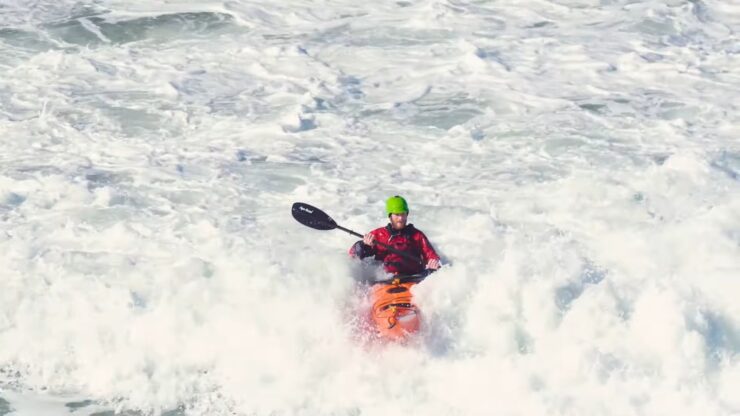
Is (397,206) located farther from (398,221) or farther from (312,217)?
(312,217)

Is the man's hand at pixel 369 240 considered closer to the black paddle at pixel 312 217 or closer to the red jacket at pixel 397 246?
the red jacket at pixel 397 246

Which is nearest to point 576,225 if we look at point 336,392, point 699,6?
point 336,392

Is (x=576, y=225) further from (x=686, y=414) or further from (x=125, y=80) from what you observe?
(x=125, y=80)

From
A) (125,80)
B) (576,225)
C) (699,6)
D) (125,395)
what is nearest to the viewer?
(125,395)

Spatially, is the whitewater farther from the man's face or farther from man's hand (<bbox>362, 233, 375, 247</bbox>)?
the man's face

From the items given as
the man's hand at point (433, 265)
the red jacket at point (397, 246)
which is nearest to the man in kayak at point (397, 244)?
the red jacket at point (397, 246)

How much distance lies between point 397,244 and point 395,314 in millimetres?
1237

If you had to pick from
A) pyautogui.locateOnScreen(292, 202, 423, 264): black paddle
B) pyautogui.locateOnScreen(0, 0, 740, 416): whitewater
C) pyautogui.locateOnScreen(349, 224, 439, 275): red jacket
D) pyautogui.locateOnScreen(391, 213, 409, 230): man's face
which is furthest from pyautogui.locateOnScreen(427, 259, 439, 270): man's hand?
pyautogui.locateOnScreen(292, 202, 423, 264): black paddle

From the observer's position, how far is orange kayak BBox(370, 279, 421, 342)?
774 cm

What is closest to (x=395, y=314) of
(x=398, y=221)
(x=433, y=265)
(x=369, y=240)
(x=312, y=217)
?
(x=433, y=265)

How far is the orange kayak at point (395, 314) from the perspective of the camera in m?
7.74

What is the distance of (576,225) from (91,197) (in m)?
4.49

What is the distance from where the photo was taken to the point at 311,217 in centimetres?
940

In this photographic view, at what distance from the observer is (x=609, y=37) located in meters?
15.2
